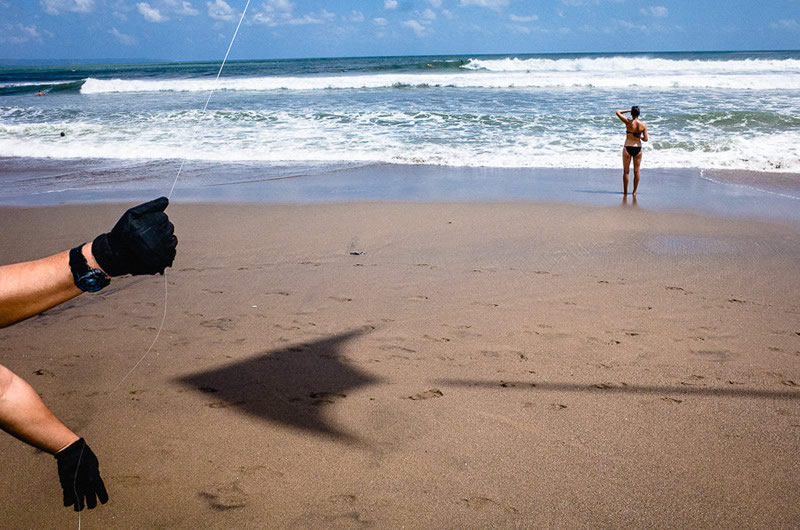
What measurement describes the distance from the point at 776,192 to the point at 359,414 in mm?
8264

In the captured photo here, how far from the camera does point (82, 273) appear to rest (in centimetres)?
184

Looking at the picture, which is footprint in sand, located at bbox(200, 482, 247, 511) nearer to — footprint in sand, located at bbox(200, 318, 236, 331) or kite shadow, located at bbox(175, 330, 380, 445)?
kite shadow, located at bbox(175, 330, 380, 445)

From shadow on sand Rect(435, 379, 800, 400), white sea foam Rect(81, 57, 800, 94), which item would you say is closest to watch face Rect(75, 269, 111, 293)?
shadow on sand Rect(435, 379, 800, 400)


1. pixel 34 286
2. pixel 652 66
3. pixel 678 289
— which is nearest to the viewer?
pixel 34 286

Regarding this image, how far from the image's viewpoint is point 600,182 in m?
9.93

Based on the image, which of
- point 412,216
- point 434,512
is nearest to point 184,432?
point 434,512

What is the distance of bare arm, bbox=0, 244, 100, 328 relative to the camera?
1777 mm

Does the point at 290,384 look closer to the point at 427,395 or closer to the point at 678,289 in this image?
the point at 427,395

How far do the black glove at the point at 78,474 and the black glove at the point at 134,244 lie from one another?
2.25 feet

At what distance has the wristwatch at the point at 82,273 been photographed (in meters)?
1.84

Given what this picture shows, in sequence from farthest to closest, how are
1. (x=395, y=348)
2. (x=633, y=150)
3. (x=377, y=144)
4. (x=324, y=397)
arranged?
(x=377, y=144), (x=633, y=150), (x=395, y=348), (x=324, y=397)

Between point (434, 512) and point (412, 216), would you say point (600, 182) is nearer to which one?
point (412, 216)

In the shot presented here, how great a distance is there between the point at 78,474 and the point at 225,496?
26.3 inches

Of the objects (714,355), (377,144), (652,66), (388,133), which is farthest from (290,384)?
(652,66)
